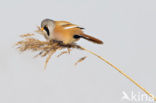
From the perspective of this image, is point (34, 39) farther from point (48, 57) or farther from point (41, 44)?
point (48, 57)

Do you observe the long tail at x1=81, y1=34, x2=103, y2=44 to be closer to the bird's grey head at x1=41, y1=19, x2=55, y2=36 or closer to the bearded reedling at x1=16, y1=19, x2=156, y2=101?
the bearded reedling at x1=16, y1=19, x2=156, y2=101

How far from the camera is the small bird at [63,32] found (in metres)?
3.07

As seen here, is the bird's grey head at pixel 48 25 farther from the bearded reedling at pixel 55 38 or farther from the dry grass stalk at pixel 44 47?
the dry grass stalk at pixel 44 47

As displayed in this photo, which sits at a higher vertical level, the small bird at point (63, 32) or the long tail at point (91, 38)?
the small bird at point (63, 32)

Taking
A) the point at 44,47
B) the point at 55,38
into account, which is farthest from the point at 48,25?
the point at 44,47

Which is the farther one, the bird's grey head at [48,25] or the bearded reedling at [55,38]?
the bird's grey head at [48,25]

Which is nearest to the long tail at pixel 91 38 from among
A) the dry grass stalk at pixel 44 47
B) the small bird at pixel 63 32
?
the small bird at pixel 63 32

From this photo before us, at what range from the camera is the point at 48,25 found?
10.2 feet

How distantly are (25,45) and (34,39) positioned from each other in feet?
0.49

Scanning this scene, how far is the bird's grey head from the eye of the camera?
3079mm

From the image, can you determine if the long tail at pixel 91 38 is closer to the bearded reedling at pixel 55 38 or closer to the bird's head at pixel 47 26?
the bearded reedling at pixel 55 38

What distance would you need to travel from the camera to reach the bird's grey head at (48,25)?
10.1 feet

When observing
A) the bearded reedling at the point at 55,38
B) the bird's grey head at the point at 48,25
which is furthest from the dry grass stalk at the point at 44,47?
the bird's grey head at the point at 48,25

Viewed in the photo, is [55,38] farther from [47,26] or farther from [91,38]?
[91,38]
